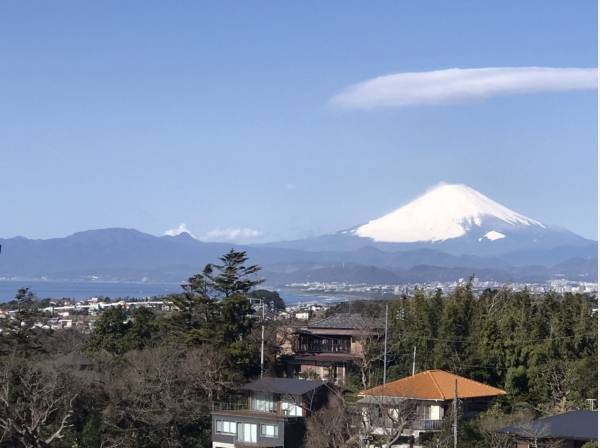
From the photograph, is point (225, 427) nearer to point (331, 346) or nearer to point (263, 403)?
point (263, 403)

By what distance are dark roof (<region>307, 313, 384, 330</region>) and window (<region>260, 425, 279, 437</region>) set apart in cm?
859

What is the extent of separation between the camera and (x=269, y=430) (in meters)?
25.8

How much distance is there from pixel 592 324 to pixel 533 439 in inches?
358

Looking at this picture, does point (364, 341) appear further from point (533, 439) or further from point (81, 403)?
point (533, 439)

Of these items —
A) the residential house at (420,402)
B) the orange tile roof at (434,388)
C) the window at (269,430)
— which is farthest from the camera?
the window at (269,430)

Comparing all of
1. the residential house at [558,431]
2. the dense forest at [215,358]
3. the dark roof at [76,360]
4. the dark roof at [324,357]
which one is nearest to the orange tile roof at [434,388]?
the dense forest at [215,358]

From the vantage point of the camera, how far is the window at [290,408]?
85.5ft

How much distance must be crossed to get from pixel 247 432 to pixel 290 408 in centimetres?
126

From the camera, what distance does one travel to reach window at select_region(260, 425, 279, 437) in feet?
84.2

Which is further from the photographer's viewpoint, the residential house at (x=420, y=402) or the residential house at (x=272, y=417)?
the residential house at (x=272, y=417)

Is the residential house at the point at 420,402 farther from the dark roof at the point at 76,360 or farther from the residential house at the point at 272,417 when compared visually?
the dark roof at the point at 76,360

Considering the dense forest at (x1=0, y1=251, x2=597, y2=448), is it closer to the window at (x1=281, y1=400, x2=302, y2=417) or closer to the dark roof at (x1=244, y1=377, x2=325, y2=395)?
the dark roof at (x1=244, y1=377, x2=325, y2=395)

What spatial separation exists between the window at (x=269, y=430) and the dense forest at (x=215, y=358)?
1.46m

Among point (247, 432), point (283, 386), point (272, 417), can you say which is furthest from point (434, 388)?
point (247, 432)
